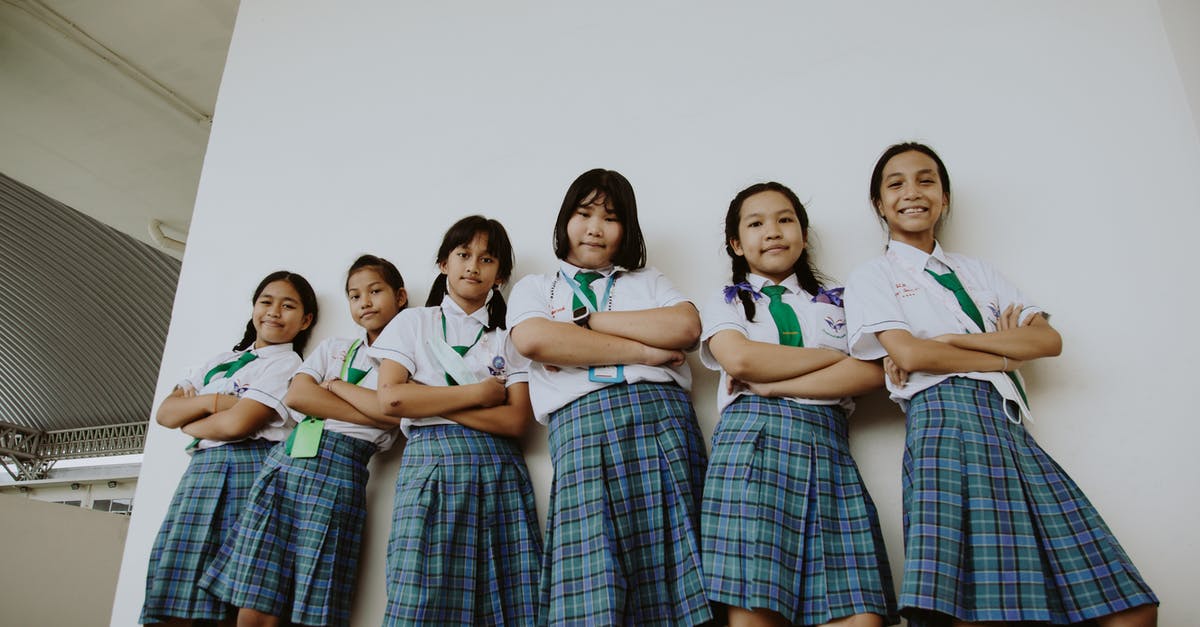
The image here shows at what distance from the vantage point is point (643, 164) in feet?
7.70

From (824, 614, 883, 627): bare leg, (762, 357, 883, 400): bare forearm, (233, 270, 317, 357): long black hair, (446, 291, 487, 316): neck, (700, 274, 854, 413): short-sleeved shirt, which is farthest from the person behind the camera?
(233, 270, 317, 357): long black hair

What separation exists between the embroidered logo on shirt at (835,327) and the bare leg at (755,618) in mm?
618

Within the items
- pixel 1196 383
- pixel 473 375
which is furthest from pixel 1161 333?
pixel 473 375

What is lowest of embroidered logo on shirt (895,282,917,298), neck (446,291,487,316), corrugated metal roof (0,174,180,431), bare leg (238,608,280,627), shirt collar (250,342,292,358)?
bare leg (238,608,280,627)

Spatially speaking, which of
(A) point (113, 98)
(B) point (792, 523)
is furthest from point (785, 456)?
(A) point (113, 98)

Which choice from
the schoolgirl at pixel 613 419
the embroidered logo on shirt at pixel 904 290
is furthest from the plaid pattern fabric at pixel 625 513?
the embroidered logo on shirt at pixel 904 290

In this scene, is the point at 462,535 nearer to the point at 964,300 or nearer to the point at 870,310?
the point at 870,310

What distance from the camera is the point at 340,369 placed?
90.0 inches

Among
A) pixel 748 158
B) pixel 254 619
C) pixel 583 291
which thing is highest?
pixel 748 158

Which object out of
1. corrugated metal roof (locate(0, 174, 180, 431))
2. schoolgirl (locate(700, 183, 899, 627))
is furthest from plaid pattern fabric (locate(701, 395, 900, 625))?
corrugated metal roof (locate(0, 174, 180, 431))

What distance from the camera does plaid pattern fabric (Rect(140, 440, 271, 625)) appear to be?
2.05 meters

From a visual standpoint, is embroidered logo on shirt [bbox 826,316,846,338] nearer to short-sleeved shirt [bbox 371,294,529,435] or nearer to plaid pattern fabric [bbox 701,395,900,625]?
plaid pattern fabric [bbox 701,395,900,625]

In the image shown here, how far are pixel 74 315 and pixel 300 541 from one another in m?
7.90

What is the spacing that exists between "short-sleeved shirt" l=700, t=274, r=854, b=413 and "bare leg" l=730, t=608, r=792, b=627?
0.45 m
